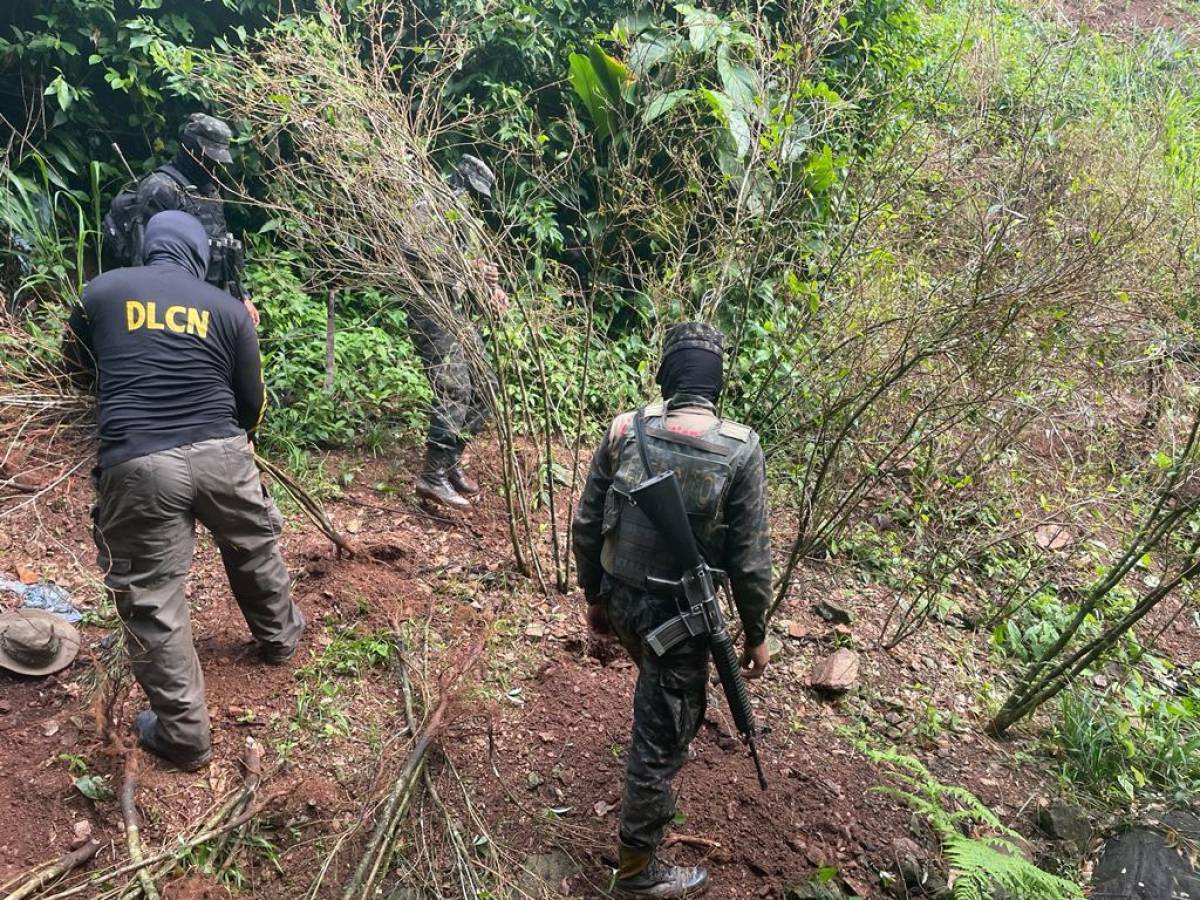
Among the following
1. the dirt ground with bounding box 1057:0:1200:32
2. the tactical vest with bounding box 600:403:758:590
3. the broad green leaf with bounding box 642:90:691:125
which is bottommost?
the tactical vest with bounding box 600:403:758:590

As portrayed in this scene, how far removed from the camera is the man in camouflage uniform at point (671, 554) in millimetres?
2539

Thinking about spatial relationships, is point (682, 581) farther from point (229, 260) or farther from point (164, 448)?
point (229, 260)

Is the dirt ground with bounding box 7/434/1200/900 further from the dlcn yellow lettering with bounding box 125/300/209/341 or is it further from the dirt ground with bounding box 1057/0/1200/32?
the dirt ground with bounding box 1057/0/1200/32

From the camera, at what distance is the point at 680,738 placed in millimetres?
2627

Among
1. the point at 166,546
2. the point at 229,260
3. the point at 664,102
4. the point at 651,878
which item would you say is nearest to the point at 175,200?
the point at 229,260

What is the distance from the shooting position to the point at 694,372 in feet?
8.50

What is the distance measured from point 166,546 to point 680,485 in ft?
6.14

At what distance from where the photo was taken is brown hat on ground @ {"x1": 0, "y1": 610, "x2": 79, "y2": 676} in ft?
10.2

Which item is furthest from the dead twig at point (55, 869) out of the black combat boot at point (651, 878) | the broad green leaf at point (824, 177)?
the broad green leaf at point (824, 177)

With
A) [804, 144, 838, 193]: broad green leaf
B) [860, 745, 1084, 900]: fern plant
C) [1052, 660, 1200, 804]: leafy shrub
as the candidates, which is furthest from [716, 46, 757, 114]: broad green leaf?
[860, 745, 1084, 900]: fern plant

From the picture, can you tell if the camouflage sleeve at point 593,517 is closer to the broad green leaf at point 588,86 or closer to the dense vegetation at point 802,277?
the dense vegetation at point 802,277

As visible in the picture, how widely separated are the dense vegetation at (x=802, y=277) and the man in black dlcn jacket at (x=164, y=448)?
25.5 inches

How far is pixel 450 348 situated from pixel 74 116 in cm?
335

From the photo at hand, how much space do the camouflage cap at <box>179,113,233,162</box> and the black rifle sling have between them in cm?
334
